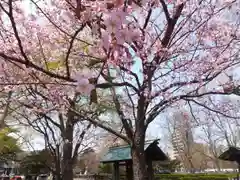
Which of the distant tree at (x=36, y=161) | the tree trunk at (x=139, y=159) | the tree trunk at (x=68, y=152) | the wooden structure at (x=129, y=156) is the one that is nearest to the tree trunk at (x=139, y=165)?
the tree trunk at (x=139, y=159)

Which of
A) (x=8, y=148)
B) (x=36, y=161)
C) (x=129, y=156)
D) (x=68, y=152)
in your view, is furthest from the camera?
(x=36, y=161)

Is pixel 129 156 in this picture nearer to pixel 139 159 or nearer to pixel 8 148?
pixel 139 159

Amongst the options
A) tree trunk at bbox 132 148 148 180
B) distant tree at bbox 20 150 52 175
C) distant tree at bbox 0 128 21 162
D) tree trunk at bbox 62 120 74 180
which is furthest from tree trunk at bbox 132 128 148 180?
distant tree at bbox 0 128 21 162

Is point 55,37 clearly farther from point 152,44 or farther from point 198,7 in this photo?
point 198,7

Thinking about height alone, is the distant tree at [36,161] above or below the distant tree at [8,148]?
below

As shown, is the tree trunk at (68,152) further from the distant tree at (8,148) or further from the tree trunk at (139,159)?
the distant tree at (8,148)

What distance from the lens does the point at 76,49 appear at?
173 inches

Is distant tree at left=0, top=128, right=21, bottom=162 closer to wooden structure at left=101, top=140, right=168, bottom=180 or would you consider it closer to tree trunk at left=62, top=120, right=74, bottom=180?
tree trunk at left=62, top=120, right=74, bottom=180

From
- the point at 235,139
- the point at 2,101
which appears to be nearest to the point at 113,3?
the point at 2,101

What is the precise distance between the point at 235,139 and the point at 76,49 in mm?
27008


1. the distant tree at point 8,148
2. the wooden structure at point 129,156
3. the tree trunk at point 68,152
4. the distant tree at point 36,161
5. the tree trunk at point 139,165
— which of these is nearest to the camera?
the tree trunk at point 139,165

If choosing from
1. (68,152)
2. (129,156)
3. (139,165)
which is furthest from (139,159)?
(68,152)

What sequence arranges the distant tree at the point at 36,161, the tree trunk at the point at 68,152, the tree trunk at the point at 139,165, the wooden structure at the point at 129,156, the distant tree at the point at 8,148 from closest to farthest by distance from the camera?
1. the tree trunk at the point at 139,165
2. the wooden structure at the point at 129,156
3. the tree trunk at the point at 68,152
4. the distant tree at the point at 36,161
5. the distant tree at the point at 8,148

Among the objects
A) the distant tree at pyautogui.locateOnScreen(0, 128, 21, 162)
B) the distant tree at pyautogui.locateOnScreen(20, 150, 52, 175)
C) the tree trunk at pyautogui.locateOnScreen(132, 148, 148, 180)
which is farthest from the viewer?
the distant tree at pyautogui.locateOnScreen(0, 128, 21, 162)
